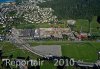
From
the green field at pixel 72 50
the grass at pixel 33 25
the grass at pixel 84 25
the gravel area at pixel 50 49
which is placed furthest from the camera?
the grass at pixel 33 25

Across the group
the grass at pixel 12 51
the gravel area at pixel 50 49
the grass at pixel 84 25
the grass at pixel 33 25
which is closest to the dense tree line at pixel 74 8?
the grass at pixel 84 25

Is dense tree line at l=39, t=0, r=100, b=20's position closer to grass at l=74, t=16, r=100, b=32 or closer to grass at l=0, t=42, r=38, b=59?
grass at l=74, t=16, r=100, b=32

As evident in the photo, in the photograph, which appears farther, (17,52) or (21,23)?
(21,23)

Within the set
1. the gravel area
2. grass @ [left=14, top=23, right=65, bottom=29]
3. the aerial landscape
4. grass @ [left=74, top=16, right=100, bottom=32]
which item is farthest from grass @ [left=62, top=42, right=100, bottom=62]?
grass @ [left=14, top=23, right=65, bottom=29]

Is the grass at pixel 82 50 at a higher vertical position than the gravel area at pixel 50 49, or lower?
lower

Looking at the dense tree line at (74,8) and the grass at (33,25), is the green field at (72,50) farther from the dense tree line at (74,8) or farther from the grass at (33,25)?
the dense tree line at (74,8)

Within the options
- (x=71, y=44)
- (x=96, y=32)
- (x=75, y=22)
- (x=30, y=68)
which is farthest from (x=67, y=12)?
(x=30, y=68)

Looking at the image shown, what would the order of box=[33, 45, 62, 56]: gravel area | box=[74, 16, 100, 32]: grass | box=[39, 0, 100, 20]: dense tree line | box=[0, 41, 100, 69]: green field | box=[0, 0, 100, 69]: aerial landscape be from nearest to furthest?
box=[0, 0, 100, 69]: aerial landscape → box=[0, 41, 100, 69]: green field → box=[33, 45, 62, 56]: gravel area → box=[74, 16, 100, 32]: grass → box=[39, 0, 100, 20]: dense tree line

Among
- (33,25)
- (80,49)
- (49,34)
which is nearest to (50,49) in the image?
(80,49)

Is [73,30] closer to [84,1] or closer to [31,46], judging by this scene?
[31,46]
